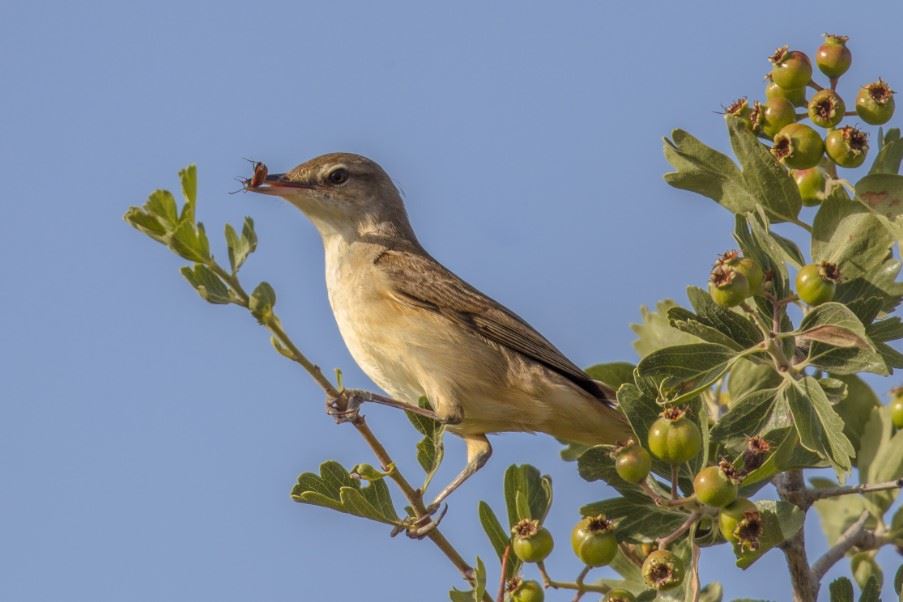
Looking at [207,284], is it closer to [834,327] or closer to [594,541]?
[594,541]

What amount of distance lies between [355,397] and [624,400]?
1508 mm

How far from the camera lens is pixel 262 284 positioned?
3.60 m

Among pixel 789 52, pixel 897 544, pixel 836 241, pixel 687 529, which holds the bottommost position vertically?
pixel 897 544

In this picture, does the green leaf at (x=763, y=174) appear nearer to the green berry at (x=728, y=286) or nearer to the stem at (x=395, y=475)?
the green berry at (x=728, y=286)

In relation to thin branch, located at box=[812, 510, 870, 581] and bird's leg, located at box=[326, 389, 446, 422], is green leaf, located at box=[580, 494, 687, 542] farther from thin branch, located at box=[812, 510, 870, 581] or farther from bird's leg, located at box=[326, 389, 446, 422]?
bird's leg, located at box=[326, 389, 446, 422]


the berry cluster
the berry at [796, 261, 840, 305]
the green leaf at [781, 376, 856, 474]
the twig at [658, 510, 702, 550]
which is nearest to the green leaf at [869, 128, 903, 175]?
the berry cluster

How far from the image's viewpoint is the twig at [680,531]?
390 cm

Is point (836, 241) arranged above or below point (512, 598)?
above

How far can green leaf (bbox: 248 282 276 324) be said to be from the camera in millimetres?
3562

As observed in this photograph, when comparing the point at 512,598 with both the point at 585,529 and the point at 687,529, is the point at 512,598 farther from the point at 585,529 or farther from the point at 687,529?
the point at 687,529

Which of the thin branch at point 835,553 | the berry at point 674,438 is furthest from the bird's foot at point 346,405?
the thin branch at point 835,553

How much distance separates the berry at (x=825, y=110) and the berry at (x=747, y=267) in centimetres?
66

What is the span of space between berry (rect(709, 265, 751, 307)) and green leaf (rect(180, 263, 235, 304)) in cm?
150

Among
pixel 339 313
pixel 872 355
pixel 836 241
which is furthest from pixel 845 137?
pixel 339 313
